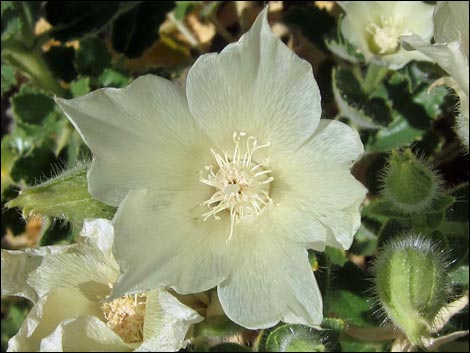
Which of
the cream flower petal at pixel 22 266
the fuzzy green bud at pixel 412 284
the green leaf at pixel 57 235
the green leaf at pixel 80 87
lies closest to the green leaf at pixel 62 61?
the green leaf at pixel 80 87

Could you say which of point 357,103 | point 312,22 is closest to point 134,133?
point 357,103

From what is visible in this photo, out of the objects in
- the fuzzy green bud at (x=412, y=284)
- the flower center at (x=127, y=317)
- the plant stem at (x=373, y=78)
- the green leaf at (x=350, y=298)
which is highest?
the flower center at (x=127, y=317)

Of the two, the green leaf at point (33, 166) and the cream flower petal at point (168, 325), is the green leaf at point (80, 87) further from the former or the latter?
the cream flower petal at point (168, 325)

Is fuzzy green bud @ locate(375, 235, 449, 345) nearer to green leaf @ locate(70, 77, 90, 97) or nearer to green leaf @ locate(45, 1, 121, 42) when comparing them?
green leaf @ locate(70, 77, 90, 97)

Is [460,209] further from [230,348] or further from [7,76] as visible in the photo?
[7,76]

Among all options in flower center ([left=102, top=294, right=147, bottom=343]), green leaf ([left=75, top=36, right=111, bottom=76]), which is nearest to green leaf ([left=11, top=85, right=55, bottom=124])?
green leaf ([left=75, top=36, right=111, bottom=76])

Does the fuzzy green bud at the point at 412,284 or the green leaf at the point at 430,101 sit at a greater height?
the fuzzy green bud at the point at 412,284
